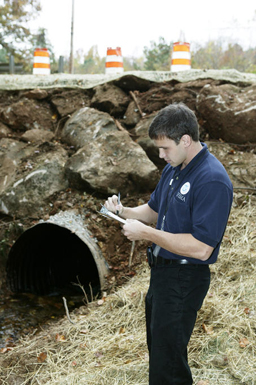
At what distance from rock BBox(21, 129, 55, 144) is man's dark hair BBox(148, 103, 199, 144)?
4921mm

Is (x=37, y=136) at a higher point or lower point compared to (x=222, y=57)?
lower

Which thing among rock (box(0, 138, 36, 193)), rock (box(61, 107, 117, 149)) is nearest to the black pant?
rock (box(61, 107, 117, 149))

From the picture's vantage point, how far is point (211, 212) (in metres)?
2.36

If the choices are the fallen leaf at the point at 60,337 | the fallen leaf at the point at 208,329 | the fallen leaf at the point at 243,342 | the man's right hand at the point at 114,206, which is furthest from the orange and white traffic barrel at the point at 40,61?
the fallen leaf at the point at 243,342

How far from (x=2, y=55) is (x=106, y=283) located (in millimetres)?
27464

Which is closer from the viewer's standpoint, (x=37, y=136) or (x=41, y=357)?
(x=41, y=357)

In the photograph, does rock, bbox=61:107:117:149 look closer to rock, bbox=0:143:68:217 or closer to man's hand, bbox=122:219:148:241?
rock, bbox=0:143:68:217

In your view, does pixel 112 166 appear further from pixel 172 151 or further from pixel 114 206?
pixel 172 151

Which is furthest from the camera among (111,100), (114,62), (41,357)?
(114,62)

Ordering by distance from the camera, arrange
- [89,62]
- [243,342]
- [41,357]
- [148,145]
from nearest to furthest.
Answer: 1. [243,342]
2. [41,357]
3. [148,145]
4. [89,62]

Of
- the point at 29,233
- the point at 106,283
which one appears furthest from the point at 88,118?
the point at 106,283

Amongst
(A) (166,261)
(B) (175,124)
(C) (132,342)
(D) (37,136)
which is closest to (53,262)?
(D) (37,136)

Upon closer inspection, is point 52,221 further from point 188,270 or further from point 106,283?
point 188,270

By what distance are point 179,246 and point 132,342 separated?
6.66ft
